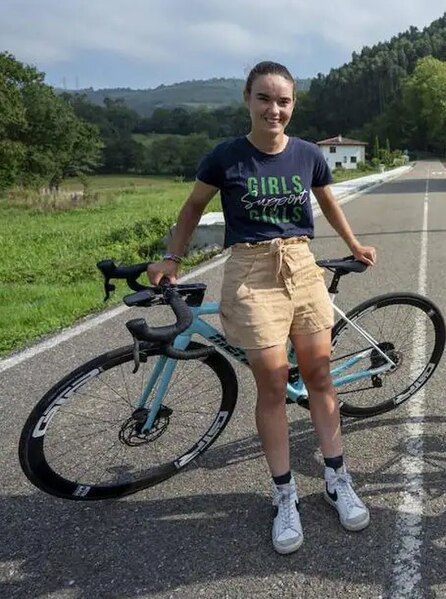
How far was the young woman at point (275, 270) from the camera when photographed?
233 centimetres

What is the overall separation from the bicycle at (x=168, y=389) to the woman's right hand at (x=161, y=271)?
46 millimetres

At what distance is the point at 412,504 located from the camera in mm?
2609

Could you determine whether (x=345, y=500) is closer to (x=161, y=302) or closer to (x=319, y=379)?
(x=319, y=379)

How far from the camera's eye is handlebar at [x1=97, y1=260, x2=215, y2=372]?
219 cm

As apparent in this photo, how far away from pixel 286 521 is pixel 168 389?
851 mm

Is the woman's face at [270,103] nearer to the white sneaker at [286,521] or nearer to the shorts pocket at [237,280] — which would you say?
the shorts pocket at [237,280]

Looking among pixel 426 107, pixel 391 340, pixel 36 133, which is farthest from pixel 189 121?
pixel 391 340

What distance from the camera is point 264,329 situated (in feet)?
7.64

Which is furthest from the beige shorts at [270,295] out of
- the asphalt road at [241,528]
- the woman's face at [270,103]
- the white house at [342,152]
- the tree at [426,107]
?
the white house at [342,152]

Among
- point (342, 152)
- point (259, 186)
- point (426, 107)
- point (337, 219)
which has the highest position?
point (426, 107)

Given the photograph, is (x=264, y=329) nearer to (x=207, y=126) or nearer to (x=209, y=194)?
(x=209, y=194)

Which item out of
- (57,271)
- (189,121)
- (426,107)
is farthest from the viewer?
(189,121)

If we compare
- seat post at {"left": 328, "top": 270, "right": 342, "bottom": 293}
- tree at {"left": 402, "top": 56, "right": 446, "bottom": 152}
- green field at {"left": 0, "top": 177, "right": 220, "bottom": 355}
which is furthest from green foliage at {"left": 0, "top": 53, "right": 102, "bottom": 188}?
tree at {"left": 402, "top": 56, "right": 446, "bottom": 152}

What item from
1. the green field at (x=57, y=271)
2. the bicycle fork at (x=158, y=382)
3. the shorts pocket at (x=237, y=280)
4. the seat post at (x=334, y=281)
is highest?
the shorts pocket at (x=237, y=280)
